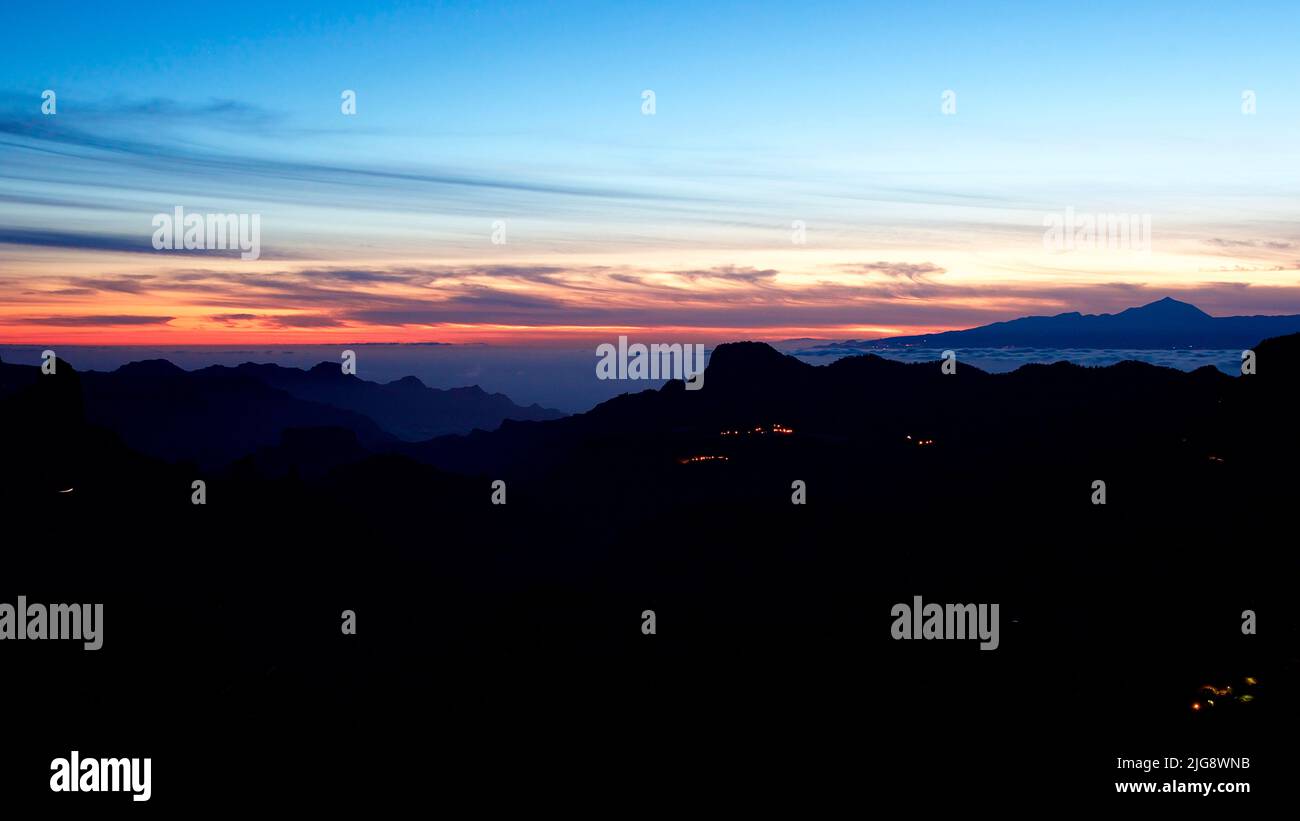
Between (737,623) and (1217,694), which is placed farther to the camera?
(737,623)

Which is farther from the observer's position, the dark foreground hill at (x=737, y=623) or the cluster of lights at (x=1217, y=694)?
the dark foreground hill at (x=737, y=623)

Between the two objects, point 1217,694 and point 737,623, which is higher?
point 1217,694

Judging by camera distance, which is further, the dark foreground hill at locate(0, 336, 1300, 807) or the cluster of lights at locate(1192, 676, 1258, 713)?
the dark foreground hill at locate(0, 336, 1300, 807)
